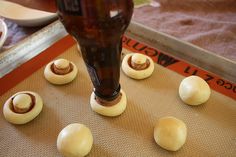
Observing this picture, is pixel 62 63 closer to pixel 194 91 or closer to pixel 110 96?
pixel 110 96

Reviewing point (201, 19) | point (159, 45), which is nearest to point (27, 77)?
point (159, 45)

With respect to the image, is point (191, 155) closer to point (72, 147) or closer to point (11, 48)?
point (72, 147)

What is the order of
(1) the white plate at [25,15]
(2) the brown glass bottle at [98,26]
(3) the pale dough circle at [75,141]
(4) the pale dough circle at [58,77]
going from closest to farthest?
(2) the brown glass bottle at [98,26]
(3) the pale dough circle at [75,141]
(4) the pale dough circle at [58,77]
(1) the white plate at [25,15]

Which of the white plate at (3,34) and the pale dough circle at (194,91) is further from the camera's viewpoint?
the white plate at (3,34)

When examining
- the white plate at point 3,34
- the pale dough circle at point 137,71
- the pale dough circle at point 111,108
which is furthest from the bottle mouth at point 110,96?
the white plate at point 3,34

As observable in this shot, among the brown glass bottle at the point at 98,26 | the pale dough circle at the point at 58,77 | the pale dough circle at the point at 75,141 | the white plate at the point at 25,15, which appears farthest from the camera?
the white plate at the point at 25,15

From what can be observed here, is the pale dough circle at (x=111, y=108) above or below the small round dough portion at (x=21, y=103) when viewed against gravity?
below

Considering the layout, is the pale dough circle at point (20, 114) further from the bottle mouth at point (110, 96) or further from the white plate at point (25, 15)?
the white plate at point (25, 15)
